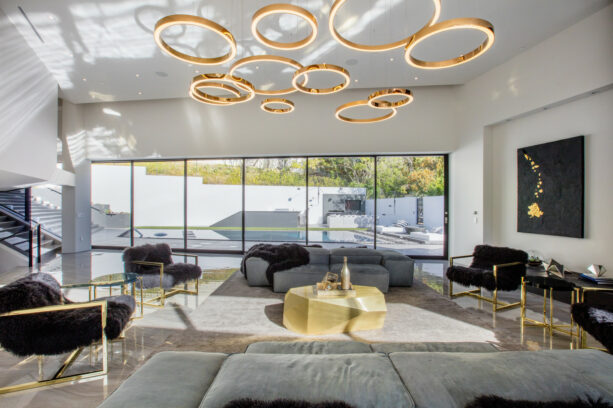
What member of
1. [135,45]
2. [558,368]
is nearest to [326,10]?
[135,45]

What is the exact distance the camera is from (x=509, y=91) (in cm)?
576

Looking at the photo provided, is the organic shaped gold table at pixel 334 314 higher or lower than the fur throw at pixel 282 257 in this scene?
lower

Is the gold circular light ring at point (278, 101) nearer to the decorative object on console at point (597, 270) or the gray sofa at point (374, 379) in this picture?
the gray sofa at point (374, 379)

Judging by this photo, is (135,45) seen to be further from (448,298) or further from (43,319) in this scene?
(448,298)

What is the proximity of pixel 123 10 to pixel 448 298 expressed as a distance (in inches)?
272

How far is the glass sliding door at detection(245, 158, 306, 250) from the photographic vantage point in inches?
332

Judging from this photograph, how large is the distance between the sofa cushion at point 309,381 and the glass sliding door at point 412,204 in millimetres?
6964

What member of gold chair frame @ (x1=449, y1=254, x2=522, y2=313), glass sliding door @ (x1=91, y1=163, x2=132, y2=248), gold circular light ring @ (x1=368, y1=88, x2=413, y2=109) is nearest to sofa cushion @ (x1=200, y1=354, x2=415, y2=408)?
gold chair frame @ (x1=449, y1=254, x2=522, y2=313)

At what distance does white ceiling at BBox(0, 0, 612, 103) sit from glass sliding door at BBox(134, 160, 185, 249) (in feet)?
8.34

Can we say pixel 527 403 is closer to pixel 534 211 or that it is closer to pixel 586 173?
pixel 586 173

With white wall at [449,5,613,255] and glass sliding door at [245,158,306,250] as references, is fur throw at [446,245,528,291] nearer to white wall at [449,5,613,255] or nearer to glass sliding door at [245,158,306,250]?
white wall at [449,5,613,255]

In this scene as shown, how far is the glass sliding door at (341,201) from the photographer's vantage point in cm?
815

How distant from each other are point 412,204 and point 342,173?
2.06 meters

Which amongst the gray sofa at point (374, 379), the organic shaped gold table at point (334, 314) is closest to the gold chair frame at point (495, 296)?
the organic shaped gold table at point (334, 314)
